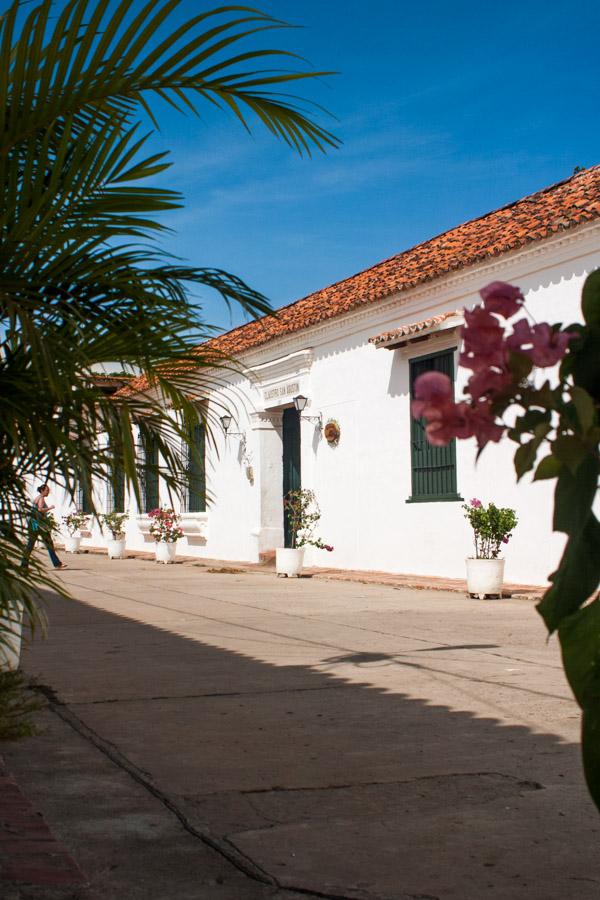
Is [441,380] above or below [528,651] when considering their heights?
above

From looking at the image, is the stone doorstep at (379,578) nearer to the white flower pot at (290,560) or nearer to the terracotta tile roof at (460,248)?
the white flower pot at (290,560)

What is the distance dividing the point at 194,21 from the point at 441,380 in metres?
2.93

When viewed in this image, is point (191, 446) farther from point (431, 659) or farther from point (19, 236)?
point (431, 659)

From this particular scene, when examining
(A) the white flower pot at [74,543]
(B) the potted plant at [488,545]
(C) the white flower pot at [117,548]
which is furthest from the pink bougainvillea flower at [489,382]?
(A) the white flower pot at [74,543]

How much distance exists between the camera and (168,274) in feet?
14.2

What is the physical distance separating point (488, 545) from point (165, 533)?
1064cm

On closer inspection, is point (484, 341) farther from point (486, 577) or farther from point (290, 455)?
point (290, 455)

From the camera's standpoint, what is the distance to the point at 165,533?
74.2ft

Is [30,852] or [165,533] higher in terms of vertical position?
[165,533]

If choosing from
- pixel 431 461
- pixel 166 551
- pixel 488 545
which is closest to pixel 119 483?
pixel 488 545

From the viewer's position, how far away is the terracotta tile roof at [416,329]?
14.6 metres

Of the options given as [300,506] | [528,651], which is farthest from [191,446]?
[300,506]

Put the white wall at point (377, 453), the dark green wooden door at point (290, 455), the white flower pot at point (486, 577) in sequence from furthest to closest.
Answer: the dark green wooden door at point (290, 455) < the white wall at point (377, 453) < the white flower pot at point (486, 577)

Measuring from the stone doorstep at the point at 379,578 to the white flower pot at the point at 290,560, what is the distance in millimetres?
219
